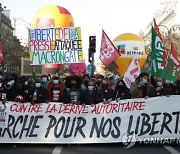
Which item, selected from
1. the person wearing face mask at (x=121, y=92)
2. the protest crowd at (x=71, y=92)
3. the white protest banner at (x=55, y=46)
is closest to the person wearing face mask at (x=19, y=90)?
the protest crowd at (x=71, y=92)

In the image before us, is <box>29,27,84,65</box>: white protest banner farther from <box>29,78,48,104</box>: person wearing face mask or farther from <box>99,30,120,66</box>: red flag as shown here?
<box>29,78,48,104</box>: person wearing face mask

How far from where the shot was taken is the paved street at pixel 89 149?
9.06 metres

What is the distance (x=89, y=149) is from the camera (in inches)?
370

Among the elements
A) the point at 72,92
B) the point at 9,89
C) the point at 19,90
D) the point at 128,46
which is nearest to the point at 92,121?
the point at 72,92

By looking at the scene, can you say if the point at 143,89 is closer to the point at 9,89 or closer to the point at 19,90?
the point at 19,90

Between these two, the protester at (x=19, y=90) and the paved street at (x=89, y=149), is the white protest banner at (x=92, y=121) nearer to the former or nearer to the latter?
the paved street at (x=89, y=149)

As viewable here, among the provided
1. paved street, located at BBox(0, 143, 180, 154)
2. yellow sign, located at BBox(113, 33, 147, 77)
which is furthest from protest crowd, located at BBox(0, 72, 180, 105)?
yellow sign, located at BBox(113, 33, 147, 77)

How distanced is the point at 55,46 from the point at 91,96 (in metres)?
4.95

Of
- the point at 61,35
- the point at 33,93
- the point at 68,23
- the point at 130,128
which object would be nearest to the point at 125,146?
the point at 130,128

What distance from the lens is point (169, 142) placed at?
10.0 meters

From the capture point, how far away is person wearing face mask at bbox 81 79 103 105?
419 inches

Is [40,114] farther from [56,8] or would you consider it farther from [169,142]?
[56,8]

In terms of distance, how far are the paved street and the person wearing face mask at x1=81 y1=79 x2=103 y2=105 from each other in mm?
1164

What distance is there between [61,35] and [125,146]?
6.73m
